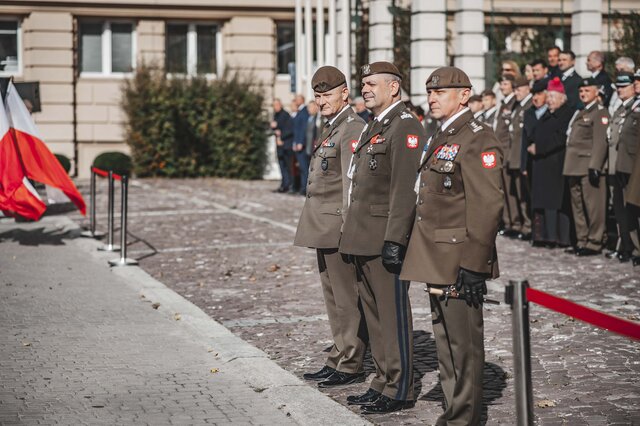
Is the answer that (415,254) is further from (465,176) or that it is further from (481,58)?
(481,58)

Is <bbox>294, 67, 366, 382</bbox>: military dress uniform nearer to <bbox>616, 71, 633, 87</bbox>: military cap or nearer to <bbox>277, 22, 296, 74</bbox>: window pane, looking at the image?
<bbox>616, 71, 633, 87</bbox>: military cap

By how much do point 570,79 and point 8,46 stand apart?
19598 millimetres

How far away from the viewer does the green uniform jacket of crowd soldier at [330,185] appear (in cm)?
728

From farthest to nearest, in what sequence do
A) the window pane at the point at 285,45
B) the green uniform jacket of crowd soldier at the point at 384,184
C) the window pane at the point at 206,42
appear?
the window pane at the point at 285,45
the window pane at the point at 206,42
the green uniform jacket of crowd soldier at the point at 384,184

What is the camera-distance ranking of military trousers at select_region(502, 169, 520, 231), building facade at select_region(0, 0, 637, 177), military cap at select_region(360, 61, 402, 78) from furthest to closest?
building facade at select_region(0, 0, 637, 177) → military trousers at select_region(502, 169, 520, 231) → military cap at select_region(360, 61, 402, 78)

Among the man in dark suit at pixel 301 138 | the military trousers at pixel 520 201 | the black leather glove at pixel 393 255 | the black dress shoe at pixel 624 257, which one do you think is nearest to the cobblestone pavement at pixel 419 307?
the black dress shoe at pixel 624 257

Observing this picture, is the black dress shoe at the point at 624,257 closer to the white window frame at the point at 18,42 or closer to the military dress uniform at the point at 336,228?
the military dress uniform at the point at 336,228

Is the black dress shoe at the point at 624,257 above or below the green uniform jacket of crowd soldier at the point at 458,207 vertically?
below

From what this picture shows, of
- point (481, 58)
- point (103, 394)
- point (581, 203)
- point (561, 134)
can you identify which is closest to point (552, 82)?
point (561, 134)

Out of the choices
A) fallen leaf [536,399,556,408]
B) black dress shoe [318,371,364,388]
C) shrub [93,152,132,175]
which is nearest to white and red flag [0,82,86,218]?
black dress shoe [318,371,364,388]

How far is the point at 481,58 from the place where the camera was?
21.7 metres

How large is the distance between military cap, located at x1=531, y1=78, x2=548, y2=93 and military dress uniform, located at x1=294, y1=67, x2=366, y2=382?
7.92 metres

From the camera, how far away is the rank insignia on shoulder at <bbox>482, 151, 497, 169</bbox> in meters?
5.72

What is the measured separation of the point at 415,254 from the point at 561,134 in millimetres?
8918
